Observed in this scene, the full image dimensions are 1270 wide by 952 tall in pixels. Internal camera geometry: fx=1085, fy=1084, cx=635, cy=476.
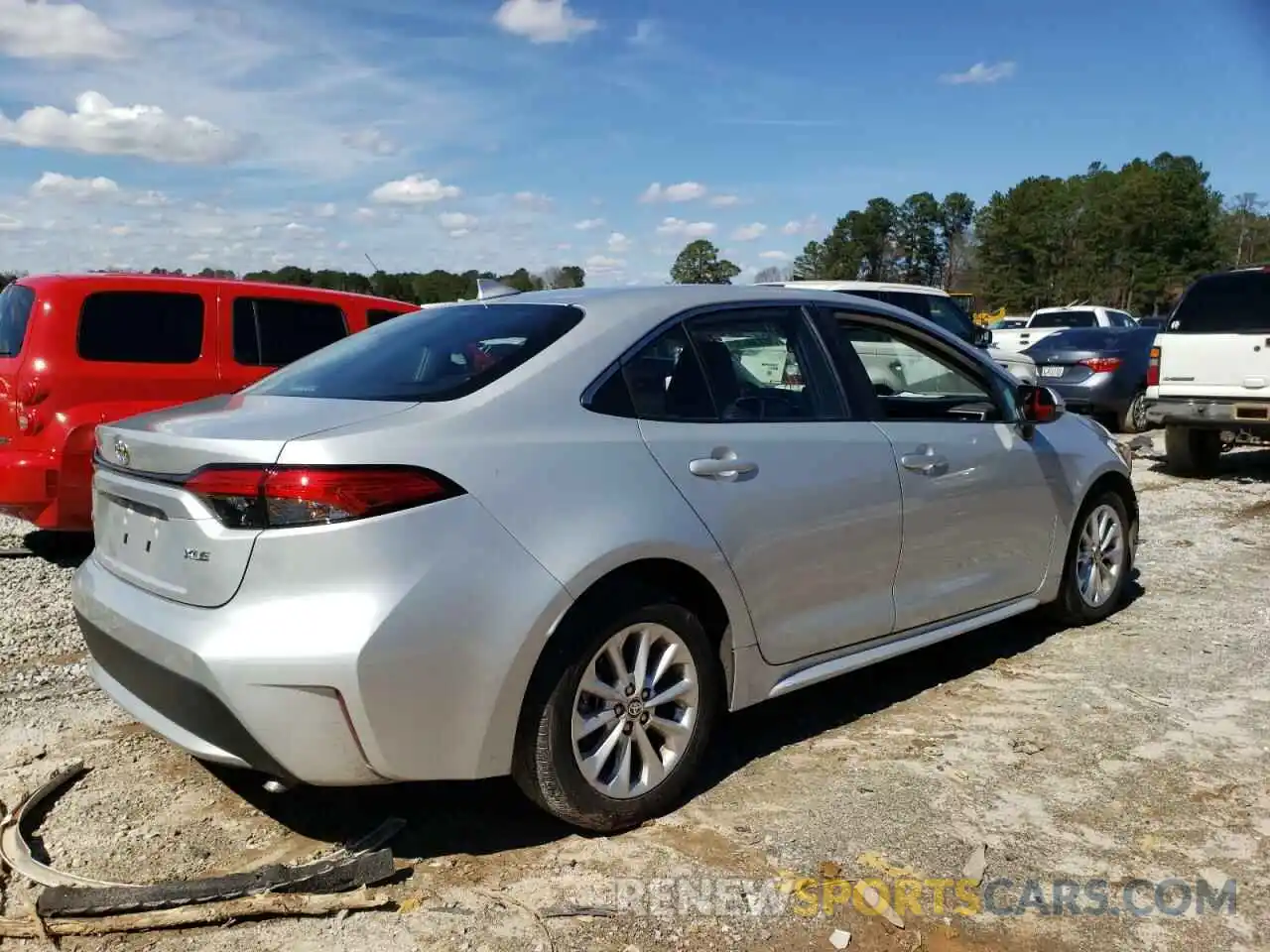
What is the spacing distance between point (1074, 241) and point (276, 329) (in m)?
87.0

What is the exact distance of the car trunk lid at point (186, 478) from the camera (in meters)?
2.69

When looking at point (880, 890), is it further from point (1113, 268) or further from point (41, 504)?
point (1113, 268)

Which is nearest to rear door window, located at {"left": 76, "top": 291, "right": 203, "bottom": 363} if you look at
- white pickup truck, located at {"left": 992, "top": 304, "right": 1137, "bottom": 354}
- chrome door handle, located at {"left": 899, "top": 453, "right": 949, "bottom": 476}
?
chrome door handle, located at {"left": 899, "top": 453, "right": 949, "bottom": 476}

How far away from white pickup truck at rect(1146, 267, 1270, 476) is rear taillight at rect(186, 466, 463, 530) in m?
8.95

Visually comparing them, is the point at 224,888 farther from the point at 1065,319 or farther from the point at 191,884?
the point at 1065,319

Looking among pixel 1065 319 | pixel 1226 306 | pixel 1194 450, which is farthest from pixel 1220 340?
pixel 1065 319

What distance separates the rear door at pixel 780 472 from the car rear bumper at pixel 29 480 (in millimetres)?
3945

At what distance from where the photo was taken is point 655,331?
3.43 m

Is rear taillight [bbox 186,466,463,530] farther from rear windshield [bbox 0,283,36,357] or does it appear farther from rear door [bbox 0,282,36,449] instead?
rear windshield [bbox 0,283,36,357]

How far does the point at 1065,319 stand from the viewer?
918 inches

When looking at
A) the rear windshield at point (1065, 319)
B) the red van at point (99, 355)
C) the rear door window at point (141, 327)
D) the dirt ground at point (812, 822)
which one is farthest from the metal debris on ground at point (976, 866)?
the rear windshield at point (1065, 319)

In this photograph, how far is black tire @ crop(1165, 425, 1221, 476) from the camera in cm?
1050

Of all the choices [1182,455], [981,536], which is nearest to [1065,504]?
[981,536]

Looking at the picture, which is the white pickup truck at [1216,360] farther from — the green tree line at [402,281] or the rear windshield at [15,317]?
the rear windshield at [15,317]
